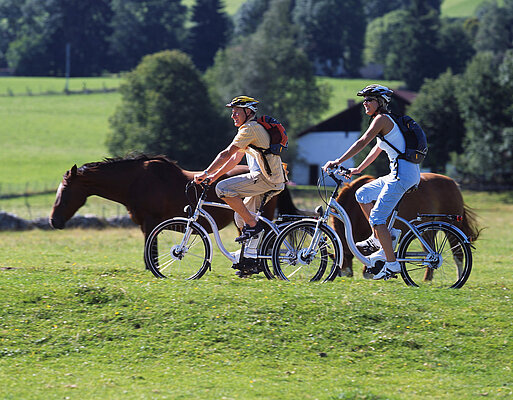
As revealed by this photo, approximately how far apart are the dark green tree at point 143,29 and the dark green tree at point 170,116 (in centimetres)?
4051

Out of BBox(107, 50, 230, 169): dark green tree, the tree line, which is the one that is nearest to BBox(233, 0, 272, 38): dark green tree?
the tree line

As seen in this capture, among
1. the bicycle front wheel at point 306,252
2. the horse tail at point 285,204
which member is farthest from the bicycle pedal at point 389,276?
the horse tail at point 285,204

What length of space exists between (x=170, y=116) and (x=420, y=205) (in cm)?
5311

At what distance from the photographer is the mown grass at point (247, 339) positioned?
7387 millimetres

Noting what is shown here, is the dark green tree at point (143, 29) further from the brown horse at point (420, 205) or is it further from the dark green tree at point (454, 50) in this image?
the brown horse at point (420, 205)

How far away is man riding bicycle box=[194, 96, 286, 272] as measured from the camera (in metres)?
10.2

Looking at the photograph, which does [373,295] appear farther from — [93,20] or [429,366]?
[93,20]

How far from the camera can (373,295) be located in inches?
373

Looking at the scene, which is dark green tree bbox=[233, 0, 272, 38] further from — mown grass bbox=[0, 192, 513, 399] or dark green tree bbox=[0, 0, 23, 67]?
mown grass bbox=[0, 192, 513, 399]

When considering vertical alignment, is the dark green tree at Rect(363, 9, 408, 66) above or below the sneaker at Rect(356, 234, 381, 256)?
above

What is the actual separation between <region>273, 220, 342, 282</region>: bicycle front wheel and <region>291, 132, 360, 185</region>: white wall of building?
205 feet

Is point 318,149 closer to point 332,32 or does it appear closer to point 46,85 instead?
point 46,85

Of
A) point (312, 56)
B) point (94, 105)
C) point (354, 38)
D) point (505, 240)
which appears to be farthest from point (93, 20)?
point (505, 240)

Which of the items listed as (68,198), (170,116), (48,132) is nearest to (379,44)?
(48,132)
